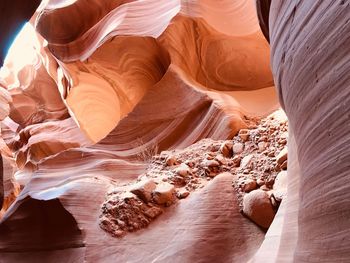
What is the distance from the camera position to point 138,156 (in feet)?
16.5

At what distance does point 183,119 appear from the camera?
5039mm

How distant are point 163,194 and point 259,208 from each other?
960 millimetres

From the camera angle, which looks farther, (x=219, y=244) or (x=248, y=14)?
(x=248, y=14)

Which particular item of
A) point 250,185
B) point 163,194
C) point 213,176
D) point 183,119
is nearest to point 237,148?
point 213,176

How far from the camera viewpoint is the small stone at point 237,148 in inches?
167

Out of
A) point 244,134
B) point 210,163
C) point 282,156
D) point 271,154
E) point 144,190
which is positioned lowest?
point 144,190

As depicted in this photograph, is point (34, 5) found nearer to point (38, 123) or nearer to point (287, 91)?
point (287, 91)

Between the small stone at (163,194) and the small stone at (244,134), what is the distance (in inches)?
34.8

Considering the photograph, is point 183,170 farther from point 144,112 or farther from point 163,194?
point 144,112

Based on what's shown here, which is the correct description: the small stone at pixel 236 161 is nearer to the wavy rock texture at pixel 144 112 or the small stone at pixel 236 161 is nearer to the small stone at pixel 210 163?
the small stone at pixel 210 163

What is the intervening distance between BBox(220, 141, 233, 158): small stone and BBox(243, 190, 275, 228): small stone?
773 millimetres

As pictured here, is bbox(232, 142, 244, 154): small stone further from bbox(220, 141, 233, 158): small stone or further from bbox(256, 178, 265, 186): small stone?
bbox(256, 178, 265, 186): small stone

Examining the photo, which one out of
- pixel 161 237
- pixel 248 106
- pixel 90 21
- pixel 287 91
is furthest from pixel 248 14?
pixel 287 91

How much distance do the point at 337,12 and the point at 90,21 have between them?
224 inches
